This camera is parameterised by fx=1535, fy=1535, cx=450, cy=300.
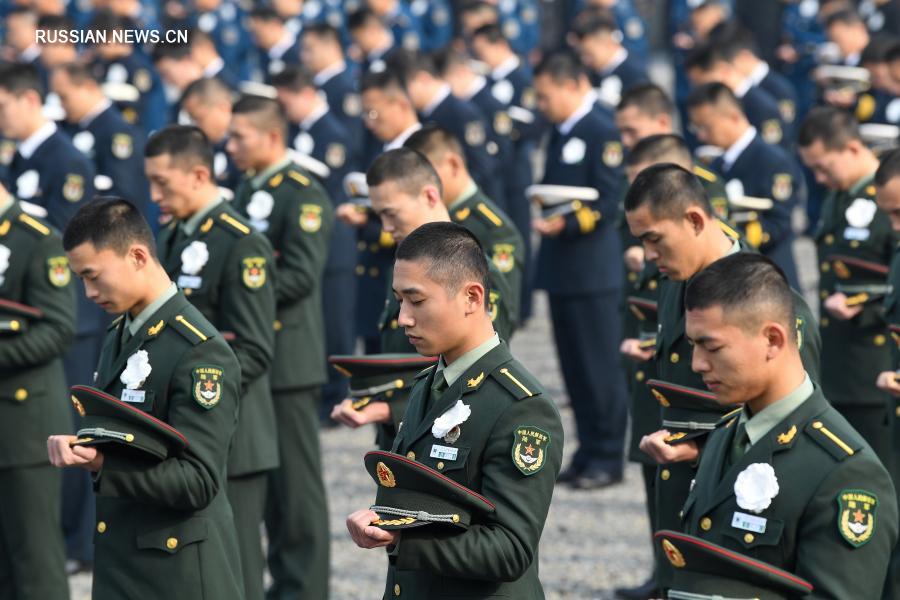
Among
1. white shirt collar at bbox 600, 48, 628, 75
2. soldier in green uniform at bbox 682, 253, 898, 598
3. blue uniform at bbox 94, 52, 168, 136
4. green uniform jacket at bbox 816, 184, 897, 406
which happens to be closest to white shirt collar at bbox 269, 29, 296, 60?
blue uniform at bbox 94, 52, 168, 136

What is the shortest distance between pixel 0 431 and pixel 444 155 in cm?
222

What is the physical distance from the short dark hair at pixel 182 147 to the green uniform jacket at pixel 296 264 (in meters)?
0.62

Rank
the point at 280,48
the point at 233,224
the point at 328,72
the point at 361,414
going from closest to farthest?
the point at 361,414, the point at 233,224, the point at 328,72, the point at 280,48

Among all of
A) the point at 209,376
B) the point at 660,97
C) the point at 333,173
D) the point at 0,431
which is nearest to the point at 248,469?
the point at 0,431

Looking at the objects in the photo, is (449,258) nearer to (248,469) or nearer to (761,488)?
(761,488)

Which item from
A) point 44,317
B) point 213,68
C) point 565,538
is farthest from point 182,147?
point 213,68

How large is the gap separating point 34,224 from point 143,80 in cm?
731

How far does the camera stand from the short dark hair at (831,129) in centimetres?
734

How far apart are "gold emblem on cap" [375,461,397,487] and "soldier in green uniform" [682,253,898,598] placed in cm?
72

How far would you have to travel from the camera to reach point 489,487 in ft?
12.4

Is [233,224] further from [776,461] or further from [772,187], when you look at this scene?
[772,187]

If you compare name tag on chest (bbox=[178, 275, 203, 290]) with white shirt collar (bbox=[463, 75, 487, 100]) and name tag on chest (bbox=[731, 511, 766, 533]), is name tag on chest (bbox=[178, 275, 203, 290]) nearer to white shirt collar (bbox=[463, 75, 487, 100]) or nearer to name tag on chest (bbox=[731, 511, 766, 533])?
name tag on chest (bbox=[731, 511, 766, 533])

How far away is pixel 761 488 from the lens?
3400 mm

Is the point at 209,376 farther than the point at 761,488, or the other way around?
the point at 209,376
